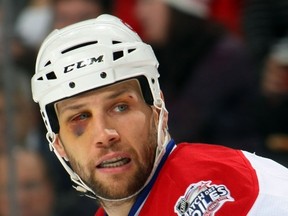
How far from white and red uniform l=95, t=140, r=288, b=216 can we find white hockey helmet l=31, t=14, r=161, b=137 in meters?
0.23

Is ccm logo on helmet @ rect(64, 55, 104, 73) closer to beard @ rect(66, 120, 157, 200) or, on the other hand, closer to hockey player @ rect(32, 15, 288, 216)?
hockey player @ rect(32, 15, 288, 216)

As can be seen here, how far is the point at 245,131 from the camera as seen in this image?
4453 millimetres

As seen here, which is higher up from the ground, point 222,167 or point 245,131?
point 222,167

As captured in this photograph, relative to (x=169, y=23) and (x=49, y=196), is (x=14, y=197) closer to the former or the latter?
(x=49, y=196)

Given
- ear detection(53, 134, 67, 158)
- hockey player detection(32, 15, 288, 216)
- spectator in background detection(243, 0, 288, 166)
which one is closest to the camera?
hockey player detection(32, 15, 288, 216)

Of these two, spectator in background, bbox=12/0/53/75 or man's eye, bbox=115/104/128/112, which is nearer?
man's eye, bbox=115/104/128/112

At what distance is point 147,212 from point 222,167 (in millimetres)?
263

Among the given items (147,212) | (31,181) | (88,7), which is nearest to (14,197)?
(31,181)

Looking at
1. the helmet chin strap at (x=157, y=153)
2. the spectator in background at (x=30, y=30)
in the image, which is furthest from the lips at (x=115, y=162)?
the spectator in background at (x=30, y=30)

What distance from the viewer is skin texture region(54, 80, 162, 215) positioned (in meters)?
2.83

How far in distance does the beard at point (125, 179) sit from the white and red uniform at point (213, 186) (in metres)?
0.04

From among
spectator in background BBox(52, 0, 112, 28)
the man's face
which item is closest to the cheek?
the man's face

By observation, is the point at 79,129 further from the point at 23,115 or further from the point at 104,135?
the point at 23,115

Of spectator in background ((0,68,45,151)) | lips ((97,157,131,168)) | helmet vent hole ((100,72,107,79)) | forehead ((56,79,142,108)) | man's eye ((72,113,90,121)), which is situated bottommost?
spectator in background ((0,68,45,151))
